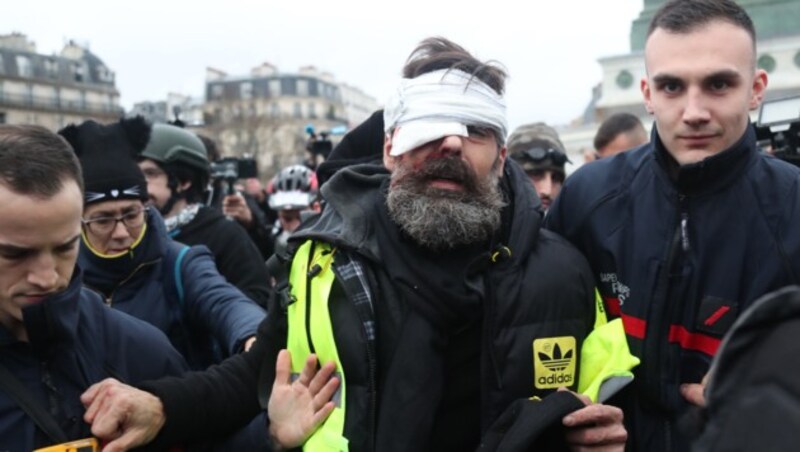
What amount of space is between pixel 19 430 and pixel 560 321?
4.62ft

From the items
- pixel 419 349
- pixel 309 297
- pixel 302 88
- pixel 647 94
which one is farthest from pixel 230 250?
pixel 302 88

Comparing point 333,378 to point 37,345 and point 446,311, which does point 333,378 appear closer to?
point 446,311

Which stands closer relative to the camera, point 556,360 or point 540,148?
point 556,360

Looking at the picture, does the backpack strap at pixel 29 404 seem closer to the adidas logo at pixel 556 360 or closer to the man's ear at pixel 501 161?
the adidas logo at pixel 556 360

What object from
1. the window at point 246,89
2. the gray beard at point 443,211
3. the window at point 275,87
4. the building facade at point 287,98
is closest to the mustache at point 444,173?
the gray beard at point 443,211

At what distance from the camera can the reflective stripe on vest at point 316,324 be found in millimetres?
2320

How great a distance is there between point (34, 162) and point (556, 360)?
4.74ft

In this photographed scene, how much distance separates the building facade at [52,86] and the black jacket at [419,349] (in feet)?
210

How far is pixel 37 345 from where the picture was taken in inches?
83.8

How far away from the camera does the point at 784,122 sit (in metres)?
3.80

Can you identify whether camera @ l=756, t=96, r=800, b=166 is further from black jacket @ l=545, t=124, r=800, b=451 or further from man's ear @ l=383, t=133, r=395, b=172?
man's ear @ l=383, t=133, r=395, b=172

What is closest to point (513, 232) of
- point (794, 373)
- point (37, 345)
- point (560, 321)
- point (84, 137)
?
point (560, 321)

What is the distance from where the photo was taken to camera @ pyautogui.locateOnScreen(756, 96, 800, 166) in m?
3.73

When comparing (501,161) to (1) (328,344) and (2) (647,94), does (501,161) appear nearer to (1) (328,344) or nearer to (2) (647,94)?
(2) (647,94)
